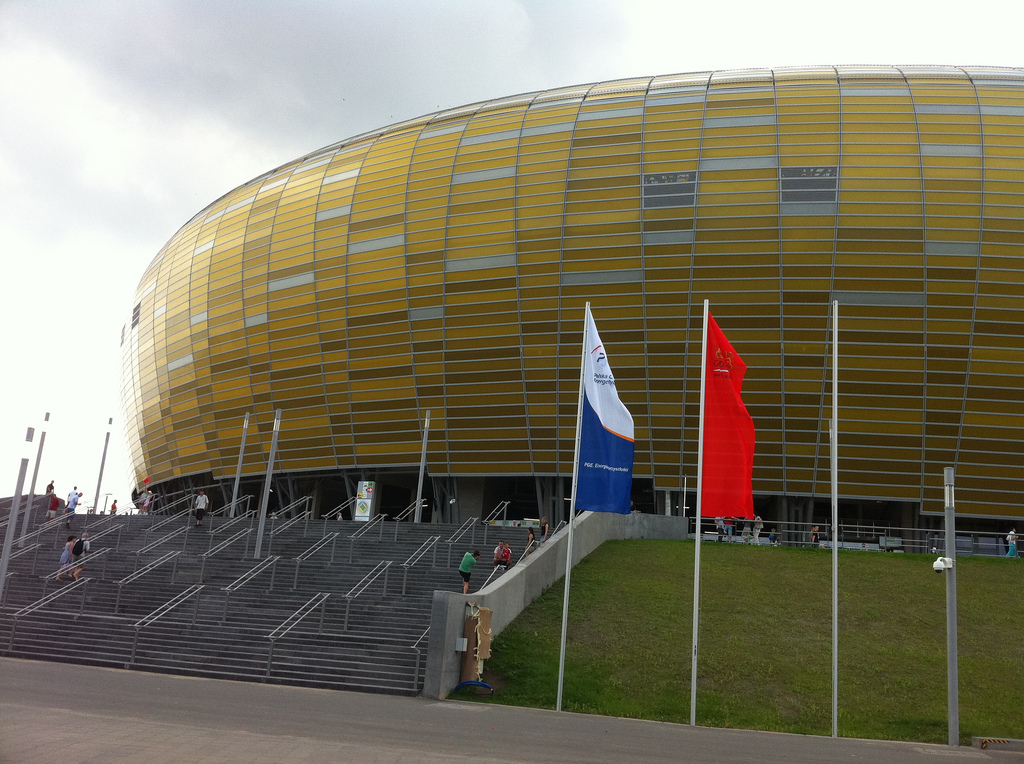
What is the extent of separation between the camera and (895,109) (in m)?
38.4

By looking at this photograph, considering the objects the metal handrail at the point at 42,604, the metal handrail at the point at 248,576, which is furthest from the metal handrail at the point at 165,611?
the metal handrail at the point at 42,604

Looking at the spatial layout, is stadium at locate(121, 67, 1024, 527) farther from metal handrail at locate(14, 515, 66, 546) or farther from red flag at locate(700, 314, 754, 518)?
red flag at locate(700, 314, 754, 518)

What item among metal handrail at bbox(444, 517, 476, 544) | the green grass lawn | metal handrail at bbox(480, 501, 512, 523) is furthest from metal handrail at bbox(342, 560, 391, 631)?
metal handrail at bbox(480, 501, 512, 523)

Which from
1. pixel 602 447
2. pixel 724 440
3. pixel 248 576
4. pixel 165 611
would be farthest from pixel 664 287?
pixel 165 611

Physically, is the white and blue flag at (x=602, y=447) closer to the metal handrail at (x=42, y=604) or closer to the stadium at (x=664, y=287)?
the metal handrail at (x=42, y=604)

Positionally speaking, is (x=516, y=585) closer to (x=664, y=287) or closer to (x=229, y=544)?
(x=229, y=544)

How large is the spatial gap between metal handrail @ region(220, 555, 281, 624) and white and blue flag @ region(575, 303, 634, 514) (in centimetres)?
958

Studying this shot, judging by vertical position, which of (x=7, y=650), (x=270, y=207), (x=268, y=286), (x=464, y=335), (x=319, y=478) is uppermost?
(x=270, y=207)

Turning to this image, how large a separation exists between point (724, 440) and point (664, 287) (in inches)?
875

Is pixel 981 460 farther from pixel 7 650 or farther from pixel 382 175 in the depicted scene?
pixel 7 650

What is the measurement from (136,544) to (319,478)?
18354 millimetres

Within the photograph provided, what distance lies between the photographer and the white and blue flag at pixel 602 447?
688 inches

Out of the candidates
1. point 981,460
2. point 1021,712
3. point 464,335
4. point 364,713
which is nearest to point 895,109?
point 981,460

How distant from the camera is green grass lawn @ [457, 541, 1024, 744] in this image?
16.3 meters
